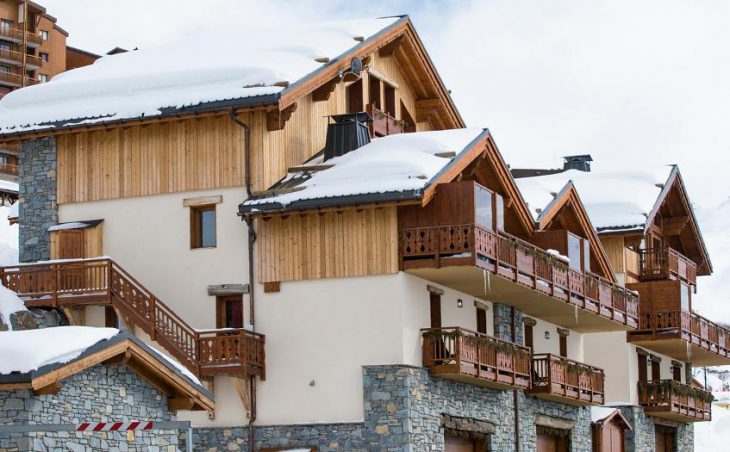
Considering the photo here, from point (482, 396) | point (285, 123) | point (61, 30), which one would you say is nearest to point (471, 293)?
point (482, 396)

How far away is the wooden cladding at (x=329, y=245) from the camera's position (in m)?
36.4

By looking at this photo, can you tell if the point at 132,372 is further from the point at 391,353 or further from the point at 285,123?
the point at 285,123

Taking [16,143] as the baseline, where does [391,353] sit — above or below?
below

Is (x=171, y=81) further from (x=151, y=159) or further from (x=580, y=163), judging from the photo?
(x=580, y=163)

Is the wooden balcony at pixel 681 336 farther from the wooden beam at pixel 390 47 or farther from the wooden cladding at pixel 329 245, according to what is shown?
the wooden cladding at pixel 329 245

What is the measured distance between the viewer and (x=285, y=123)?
127 ft

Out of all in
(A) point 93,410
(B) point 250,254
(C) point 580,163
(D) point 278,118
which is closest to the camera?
(A) point 93,410

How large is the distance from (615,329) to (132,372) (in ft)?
80.4

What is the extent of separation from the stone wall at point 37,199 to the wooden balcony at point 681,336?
65.5 feet

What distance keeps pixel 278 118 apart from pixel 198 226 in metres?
3.29

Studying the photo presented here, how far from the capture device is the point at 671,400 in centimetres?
5153

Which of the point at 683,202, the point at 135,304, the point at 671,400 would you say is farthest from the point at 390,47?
the point at 683,202

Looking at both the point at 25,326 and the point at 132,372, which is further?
the point at 25,326

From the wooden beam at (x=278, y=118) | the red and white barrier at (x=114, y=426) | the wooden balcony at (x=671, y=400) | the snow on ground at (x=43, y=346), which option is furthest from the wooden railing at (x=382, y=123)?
the red and white barrier at (x=114, y=426)
